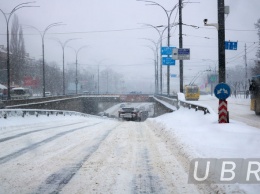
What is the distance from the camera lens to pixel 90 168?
26.8ft

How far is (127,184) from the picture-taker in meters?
6.77

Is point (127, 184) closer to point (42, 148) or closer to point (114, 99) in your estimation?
point (42, 148)

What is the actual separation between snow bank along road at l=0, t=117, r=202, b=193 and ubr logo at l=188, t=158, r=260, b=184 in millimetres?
313

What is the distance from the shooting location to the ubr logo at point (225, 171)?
260 inches

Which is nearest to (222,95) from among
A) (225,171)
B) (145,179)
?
(225,171)

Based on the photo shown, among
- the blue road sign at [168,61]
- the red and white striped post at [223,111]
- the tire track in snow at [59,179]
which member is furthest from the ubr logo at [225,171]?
the blue road sign at [168,61]

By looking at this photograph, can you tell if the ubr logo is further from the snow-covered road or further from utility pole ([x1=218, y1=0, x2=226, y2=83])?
utility pole ([x1=218, y1=0, x2=226, y2=83])

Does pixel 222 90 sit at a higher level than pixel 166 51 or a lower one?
lower

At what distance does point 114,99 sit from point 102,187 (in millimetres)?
77762

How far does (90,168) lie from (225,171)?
313 cm

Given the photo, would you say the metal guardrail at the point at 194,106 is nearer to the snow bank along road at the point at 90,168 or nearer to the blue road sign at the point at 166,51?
the snow bank along road at the point at 90,168

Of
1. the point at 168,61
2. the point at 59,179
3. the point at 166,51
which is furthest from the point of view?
the point at 168,61

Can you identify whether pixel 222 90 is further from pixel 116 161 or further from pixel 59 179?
pixel 59 179

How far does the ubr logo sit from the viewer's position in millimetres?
6605
